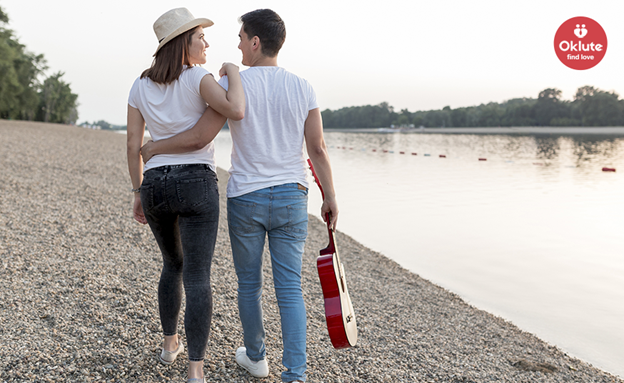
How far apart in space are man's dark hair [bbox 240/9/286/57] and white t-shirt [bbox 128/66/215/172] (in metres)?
0.29

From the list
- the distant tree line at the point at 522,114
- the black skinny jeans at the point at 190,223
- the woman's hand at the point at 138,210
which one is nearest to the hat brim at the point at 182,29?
the black skinny jeans at the point at 190,223

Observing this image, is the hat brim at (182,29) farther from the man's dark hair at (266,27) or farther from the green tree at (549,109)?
the green tree at (549,109)

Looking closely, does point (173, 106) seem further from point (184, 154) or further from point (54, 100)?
point (54, 100)

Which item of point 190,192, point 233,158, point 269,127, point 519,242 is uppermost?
point 269,127

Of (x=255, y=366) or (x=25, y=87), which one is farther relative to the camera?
(x=25, y=87)

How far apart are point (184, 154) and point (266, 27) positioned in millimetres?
667

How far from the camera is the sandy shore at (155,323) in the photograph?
2.64 meters

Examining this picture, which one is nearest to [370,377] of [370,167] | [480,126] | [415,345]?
[415,345]

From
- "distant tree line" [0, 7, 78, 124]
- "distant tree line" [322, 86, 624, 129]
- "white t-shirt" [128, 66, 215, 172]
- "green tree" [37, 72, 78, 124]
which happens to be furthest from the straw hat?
"distant tree line" [322, 86, 624, 129]

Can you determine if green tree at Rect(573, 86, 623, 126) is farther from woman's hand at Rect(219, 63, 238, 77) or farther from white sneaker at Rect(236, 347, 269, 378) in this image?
woman's hand at Rect(219, 63, 238, 77)

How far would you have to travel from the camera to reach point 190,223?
2053 mm

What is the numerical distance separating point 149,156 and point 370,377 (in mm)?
1838

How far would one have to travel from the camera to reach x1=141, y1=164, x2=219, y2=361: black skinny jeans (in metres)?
2.03

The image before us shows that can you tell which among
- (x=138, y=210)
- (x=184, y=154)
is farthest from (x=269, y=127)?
(x=138, y=210)
